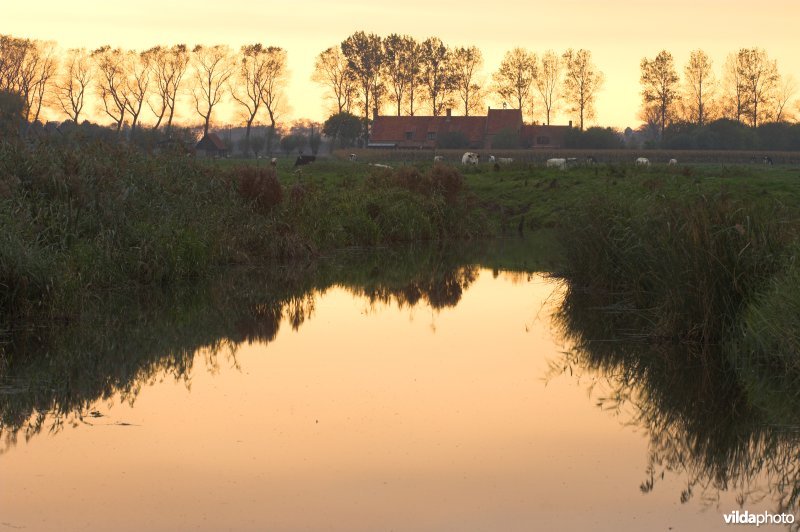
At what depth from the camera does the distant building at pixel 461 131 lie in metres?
98.7

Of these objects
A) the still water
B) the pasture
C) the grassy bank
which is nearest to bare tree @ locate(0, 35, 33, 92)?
the pasture

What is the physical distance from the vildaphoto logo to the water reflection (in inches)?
5.0

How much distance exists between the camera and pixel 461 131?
333ft

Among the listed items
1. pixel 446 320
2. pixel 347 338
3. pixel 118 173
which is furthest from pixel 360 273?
pixel 347 338

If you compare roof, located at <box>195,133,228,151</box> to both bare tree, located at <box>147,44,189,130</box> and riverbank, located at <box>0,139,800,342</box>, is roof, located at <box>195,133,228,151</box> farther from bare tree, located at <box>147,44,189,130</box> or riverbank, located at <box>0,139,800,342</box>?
riverbank, located at <box>0,139,800,342</box>

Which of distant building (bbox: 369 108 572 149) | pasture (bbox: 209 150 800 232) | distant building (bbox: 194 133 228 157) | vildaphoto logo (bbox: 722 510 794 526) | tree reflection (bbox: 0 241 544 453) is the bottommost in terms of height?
tree reflection (bbox: 0 241 544 453)

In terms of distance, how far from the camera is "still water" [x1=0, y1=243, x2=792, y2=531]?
7629mm

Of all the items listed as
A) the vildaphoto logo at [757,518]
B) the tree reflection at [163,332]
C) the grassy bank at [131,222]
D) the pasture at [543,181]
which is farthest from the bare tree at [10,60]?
the vildaphoto logo at [757,518]

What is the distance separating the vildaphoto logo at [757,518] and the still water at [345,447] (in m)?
0.09

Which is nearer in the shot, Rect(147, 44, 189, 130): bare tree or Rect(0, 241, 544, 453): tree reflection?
Rect(0, 241, 544, 453): tree reflection

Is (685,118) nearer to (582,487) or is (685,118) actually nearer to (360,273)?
(360,273)

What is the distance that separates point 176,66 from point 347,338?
288 feet

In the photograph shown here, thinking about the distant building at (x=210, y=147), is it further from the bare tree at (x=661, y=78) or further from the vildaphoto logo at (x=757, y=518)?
the vildaphoto logo at (x=757, y=518)

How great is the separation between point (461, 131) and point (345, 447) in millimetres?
93435
